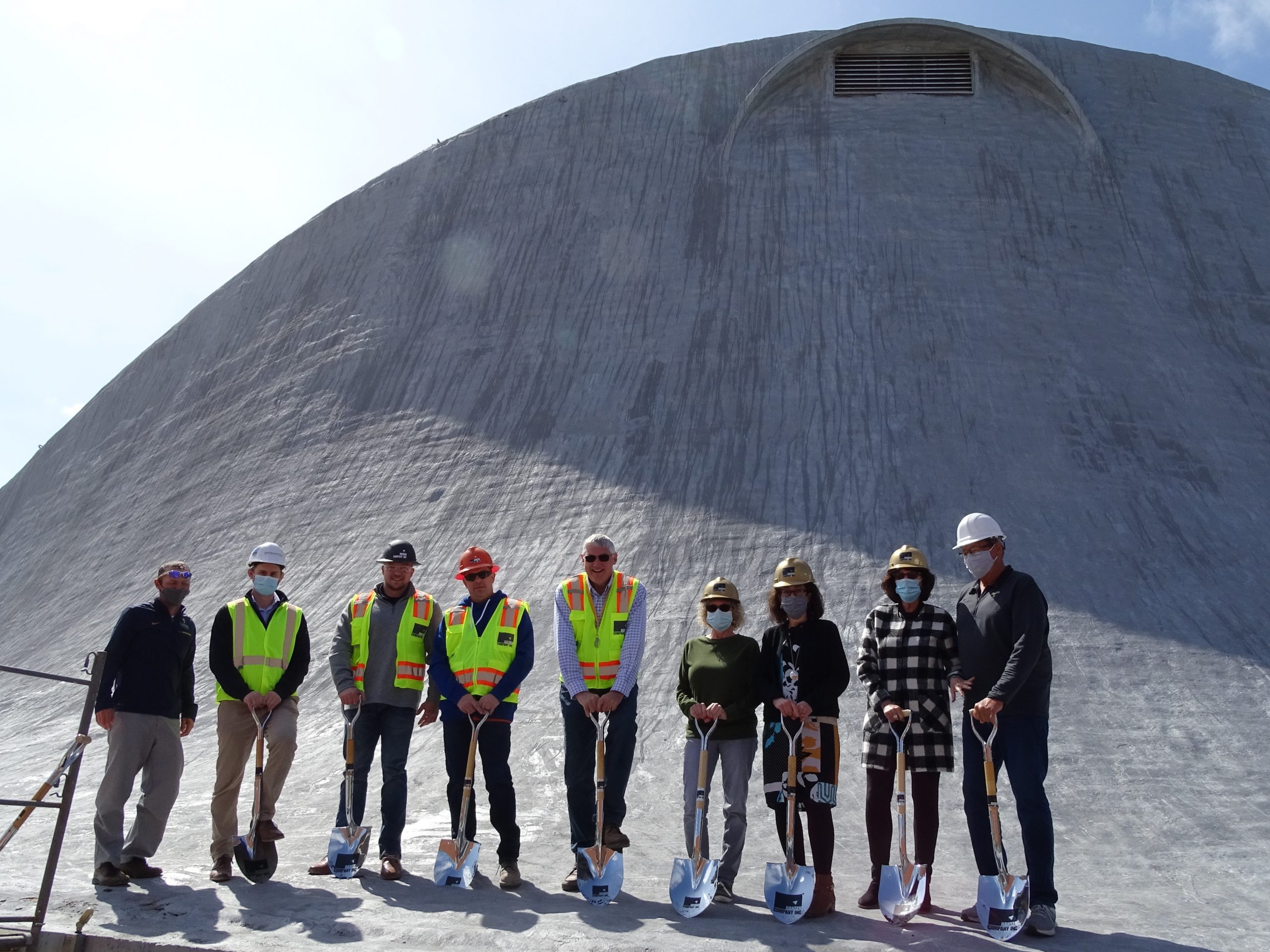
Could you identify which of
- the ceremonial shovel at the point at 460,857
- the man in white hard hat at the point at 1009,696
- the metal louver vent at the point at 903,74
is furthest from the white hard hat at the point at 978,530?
the metal louver vent at the point at 903,74

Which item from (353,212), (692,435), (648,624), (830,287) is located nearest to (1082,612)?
(648,624)

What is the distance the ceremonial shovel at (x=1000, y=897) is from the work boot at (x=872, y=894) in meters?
0.42

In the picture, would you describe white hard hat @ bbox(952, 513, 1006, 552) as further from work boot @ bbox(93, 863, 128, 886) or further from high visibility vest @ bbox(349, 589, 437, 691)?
work boot @ bbox(93, 863, 128, 886)

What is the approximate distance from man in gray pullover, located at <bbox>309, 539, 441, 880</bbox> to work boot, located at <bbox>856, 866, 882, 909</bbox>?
2072 mm

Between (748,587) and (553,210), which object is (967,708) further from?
(553,210)

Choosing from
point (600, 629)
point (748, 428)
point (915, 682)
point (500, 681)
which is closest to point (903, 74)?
point (748, 428)

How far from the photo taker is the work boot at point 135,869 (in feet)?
16.0

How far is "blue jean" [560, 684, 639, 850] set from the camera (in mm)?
4965

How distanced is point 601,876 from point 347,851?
1197 millimetres

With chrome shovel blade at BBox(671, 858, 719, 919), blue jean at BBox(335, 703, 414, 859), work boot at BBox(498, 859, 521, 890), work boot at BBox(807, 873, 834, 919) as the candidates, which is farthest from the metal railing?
work boot at BBox(807, 873, 834, 919)

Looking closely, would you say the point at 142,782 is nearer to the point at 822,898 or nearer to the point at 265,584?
the point at 265,584

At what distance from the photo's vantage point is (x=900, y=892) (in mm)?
4293

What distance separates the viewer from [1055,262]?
41.8 feet

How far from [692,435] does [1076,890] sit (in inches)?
263
